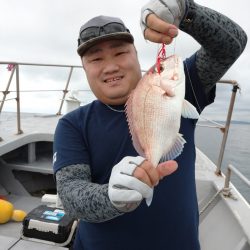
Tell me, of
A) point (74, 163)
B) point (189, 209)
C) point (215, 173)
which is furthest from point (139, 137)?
point (215, 173)

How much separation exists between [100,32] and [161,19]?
37 centimetres

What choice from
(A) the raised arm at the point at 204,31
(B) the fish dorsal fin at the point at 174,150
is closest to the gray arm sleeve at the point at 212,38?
(A) the raised arm at the point at 204,31

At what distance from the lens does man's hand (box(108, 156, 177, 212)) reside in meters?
1.25

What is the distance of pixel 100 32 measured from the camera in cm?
176

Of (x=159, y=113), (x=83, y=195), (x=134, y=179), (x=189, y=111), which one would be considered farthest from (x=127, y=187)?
(x=189, y=111)

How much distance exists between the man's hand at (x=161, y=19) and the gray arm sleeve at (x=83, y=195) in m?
0.76

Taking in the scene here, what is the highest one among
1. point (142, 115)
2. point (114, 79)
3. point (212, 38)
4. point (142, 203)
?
point (212, 38)

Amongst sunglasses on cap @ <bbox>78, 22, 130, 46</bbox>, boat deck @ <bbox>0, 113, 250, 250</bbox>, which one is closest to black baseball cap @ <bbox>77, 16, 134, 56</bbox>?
sunglasses on cap @ <bbox>78, 22, 130, 46</bbox>

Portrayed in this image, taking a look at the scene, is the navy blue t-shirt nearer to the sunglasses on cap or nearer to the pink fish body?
the pink fish body

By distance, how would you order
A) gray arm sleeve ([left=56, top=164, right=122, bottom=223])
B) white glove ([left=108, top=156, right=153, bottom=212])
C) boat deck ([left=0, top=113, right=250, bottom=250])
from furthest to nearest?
boat deck ([left=0, top=113, right=250, bottom=250]) < gray arm sleeve ([left=56, top=164, right=122, bottom=223]) < white glove ([left=108, top=156, right=153, bottom=212])

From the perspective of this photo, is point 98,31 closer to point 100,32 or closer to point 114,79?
point 100,32

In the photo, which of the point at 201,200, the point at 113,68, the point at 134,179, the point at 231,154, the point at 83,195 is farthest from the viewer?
the point at 231,154

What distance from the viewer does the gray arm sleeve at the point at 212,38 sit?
1.79m

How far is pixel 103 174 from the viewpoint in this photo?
184cm
